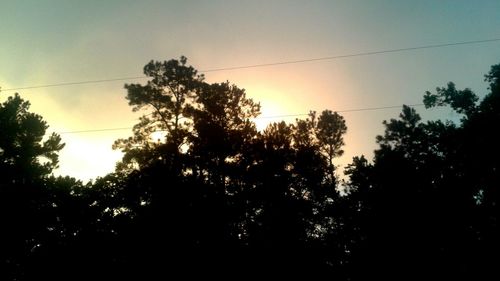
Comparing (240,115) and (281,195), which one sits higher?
(240,115)

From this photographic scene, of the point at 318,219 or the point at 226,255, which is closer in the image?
the point at 226,255

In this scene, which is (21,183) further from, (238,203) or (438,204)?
(438,204)

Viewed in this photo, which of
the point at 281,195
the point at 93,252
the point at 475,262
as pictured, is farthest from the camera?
the point at 281,195

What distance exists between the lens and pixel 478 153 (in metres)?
25.7

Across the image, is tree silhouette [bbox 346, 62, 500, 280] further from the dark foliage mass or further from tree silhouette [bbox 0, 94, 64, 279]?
Answer: tree silhouette [bbox 0, 94, 64, 279]

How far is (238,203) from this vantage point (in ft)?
84.9

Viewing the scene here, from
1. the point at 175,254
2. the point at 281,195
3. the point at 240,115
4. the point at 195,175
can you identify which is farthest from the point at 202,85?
the point at 175,254

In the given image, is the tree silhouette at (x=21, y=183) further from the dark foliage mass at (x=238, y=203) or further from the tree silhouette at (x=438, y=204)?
the tree silhouette at (x=438, y=204)

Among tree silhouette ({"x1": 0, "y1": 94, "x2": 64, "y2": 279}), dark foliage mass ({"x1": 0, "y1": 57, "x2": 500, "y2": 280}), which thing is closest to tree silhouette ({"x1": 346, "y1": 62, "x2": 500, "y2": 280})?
dark foliage mass ({"x1": 0, "y1": 57, "x2": 500, "y2": 280})

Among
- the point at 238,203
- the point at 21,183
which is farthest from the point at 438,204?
the point at 21,183

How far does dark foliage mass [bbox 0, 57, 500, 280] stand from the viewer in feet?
76.7

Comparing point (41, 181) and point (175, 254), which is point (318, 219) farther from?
point (41, 181)

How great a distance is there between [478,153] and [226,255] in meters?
18.4

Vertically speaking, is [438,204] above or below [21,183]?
below
